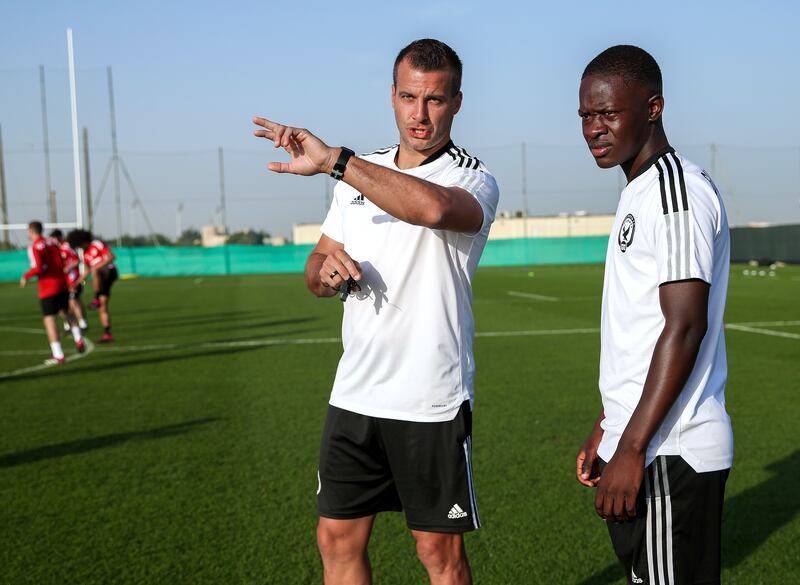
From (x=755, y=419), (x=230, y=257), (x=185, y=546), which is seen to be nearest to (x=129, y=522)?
(x=185, y=546)

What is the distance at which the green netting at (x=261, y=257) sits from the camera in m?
42.7

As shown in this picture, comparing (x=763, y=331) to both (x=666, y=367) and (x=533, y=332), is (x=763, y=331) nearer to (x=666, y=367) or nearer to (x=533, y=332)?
(x=533, y=332)

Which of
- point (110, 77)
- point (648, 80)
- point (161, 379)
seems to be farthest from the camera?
point (110, 77)

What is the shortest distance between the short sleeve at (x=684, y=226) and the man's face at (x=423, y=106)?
3.11ft

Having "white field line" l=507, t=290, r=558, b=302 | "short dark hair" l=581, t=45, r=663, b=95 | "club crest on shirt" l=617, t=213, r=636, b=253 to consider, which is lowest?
"white field line" l=507, t=290, r=558, b=302

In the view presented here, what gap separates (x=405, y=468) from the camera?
291 cm

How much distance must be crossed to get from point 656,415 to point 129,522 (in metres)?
3.59

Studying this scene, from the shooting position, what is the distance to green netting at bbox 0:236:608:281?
140 feet

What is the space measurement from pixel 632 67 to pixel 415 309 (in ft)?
3.46

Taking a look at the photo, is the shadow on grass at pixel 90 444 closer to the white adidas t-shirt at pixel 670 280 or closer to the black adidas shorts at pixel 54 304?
the white adidas t-shirt at pixel 670 280

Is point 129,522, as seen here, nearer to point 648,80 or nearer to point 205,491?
point 205,491

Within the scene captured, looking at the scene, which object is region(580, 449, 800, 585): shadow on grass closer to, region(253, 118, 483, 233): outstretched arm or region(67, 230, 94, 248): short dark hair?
region(253, 118, 483, 233): outstretched arm

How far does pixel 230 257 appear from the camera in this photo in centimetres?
Answer: 4400

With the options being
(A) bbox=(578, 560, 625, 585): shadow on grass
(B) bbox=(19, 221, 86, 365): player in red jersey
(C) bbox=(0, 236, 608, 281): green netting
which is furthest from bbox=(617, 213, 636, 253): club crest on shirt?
(C) bbox=(0, 236, 608, 281): green netting
